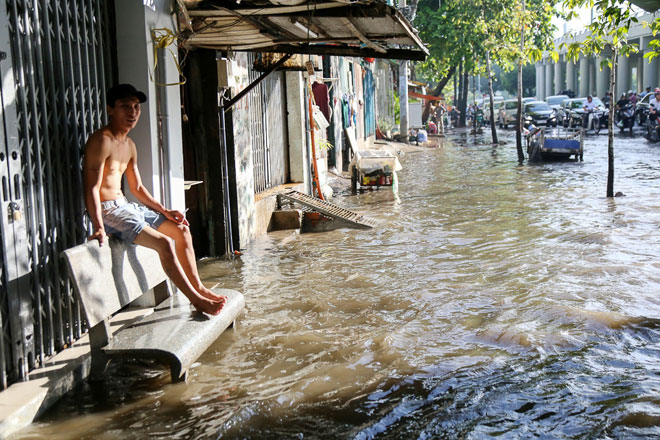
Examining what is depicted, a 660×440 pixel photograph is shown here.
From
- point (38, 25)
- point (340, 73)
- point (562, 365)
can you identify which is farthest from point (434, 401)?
point (340, 73)

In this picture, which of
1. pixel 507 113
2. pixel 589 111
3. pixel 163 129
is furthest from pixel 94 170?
pixel 507 113

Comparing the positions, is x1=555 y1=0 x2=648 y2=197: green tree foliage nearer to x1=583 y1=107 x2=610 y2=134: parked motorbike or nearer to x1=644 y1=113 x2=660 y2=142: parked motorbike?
x1=644 y1=113 x2=660 y2=142: parked motorbike

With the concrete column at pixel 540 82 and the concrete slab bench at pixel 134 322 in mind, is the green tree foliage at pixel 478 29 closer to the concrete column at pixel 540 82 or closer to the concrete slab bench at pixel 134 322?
the concrete slab bench at pixel 134 322

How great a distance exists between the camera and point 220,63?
8594 millimetres

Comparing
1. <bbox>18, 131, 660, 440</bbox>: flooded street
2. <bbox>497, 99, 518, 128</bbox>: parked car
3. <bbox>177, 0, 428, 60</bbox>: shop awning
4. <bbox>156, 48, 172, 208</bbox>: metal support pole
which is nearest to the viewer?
<bbox>18, 131, 660, 440</bbox>: flooded street

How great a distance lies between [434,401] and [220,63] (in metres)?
5.38

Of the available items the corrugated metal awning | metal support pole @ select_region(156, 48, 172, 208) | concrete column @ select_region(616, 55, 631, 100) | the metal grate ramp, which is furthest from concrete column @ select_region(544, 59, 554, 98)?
metal support pole @ select_region(156, 48, 172, 208)

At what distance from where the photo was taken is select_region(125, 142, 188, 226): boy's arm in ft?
18.1

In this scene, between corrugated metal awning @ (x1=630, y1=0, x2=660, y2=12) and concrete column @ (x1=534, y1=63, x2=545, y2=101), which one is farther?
concrete column @ (x1=534, y1=63, x2=545, y2=101)

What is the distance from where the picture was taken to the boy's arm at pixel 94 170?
487 centimetres

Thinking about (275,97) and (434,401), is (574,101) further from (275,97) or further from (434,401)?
(434,401)

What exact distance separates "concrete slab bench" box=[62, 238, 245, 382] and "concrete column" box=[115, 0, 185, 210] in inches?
39.5

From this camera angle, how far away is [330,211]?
1123cm

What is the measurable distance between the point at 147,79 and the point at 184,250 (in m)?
1.55
